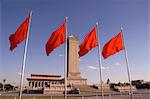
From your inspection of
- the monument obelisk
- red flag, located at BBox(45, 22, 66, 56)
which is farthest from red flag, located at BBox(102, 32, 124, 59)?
the monument obelisk

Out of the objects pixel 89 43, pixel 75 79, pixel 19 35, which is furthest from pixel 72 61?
pixel 19 35

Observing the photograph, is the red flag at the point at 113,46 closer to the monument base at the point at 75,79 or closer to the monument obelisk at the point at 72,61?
the monument obelisk at the point at 72,61

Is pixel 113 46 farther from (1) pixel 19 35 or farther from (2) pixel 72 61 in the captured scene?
(2) pixel 72 61

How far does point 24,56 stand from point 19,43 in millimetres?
894

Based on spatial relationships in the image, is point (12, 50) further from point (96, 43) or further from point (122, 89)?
point (122, 89)

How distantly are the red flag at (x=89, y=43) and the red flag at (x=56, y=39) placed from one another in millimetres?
1473

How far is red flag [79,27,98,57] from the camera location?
13.4 meters

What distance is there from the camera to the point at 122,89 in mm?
52469

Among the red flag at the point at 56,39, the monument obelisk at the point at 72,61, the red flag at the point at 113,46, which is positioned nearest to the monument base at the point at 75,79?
the monument obelisk at the point at 72,61

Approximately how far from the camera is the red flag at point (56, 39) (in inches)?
494

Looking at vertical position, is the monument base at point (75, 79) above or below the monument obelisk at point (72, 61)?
below

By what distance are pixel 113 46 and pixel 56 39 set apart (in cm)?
389

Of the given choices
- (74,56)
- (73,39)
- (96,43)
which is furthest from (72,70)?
(96,43)

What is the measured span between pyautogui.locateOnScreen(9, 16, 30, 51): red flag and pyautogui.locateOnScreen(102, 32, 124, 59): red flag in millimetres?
5313
